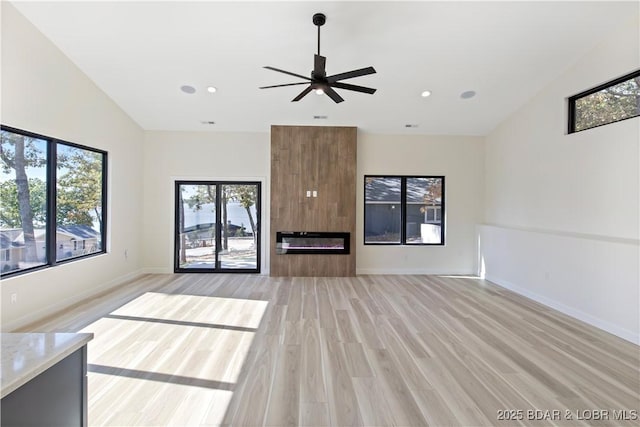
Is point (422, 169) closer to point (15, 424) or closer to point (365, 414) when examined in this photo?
point (365, 414)

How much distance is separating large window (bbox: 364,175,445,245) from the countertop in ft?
18.8

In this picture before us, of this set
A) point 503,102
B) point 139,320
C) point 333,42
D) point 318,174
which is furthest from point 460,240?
point 139,320

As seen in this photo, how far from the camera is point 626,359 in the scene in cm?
296

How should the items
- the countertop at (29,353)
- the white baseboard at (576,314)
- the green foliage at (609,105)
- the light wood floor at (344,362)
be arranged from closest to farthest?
the countertop at (29,353) → the light wood floor at (344,362) → the white baseboard at (576,314) → the green foliage at (609,105)

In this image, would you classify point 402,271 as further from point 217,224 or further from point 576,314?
point 217,224

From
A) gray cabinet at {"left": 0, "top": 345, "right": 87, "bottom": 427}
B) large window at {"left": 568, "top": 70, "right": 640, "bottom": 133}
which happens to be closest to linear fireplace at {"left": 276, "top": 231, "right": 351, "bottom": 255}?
large window at {"left": 568, "top": 70, "right": 640, "bottom": 133}

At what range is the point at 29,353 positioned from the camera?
1118 millimetres

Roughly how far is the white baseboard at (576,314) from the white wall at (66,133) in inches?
273

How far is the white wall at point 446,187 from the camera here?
6.54 metres

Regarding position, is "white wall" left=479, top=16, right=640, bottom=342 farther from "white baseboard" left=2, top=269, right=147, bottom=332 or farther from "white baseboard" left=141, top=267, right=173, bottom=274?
"white baseboard" left=2, top=269, right=147, bottom=332

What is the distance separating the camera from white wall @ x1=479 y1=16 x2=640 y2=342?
144 inches

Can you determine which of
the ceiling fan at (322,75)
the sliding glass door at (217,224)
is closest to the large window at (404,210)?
the sliding glass door at (217,224)

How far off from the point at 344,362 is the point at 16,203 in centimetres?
424

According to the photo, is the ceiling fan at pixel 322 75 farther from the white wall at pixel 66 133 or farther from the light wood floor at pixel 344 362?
the white wall at pixel 66 133
